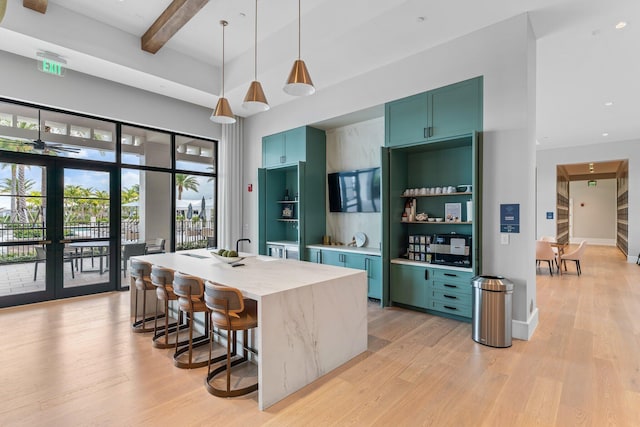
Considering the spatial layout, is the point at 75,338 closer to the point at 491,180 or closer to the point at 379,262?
the point at 379,262

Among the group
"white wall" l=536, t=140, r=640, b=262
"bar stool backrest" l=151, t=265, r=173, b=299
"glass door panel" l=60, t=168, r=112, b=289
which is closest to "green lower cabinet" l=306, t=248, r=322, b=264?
"bar stool backrest" l=151, t=265, r=173, b=299

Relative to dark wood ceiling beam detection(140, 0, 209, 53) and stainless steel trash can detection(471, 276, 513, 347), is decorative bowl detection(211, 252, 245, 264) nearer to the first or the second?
stainless steel trash can detection(471, 276, 513, 347)

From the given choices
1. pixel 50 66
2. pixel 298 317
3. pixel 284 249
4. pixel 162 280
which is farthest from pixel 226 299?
pixel 50 66

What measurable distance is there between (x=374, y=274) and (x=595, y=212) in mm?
15261

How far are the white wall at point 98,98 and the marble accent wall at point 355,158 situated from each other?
2758 mm

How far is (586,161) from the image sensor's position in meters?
9.26

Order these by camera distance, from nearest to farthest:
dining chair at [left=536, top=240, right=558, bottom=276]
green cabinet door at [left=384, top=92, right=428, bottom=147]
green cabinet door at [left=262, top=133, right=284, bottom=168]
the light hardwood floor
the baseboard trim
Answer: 1. the light hardwood floor
2. the baseboard trim
3. green cabinet door at [left=384, top=92, right=428, bottom=147]
4. green cabinet door at [left=262, top=133, right=284, bottom=168]
5. dining chair at [left=536, top=240, right=558, bottom=276]

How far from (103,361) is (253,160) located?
466 centimetres

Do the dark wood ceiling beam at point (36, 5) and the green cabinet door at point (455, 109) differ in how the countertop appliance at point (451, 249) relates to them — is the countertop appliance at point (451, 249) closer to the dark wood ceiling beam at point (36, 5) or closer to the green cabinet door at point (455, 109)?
the green cabinet door at point (455, 109)

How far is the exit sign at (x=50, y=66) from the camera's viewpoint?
4215 mm

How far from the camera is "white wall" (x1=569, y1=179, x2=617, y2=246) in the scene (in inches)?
555

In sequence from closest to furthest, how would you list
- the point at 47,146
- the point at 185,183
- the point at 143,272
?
the point at 143,272 < the point at 47,146 < the point at 185,183

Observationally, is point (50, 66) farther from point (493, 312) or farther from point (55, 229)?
point (493, 312)

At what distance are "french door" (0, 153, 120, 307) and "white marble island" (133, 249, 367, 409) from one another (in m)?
2.98
